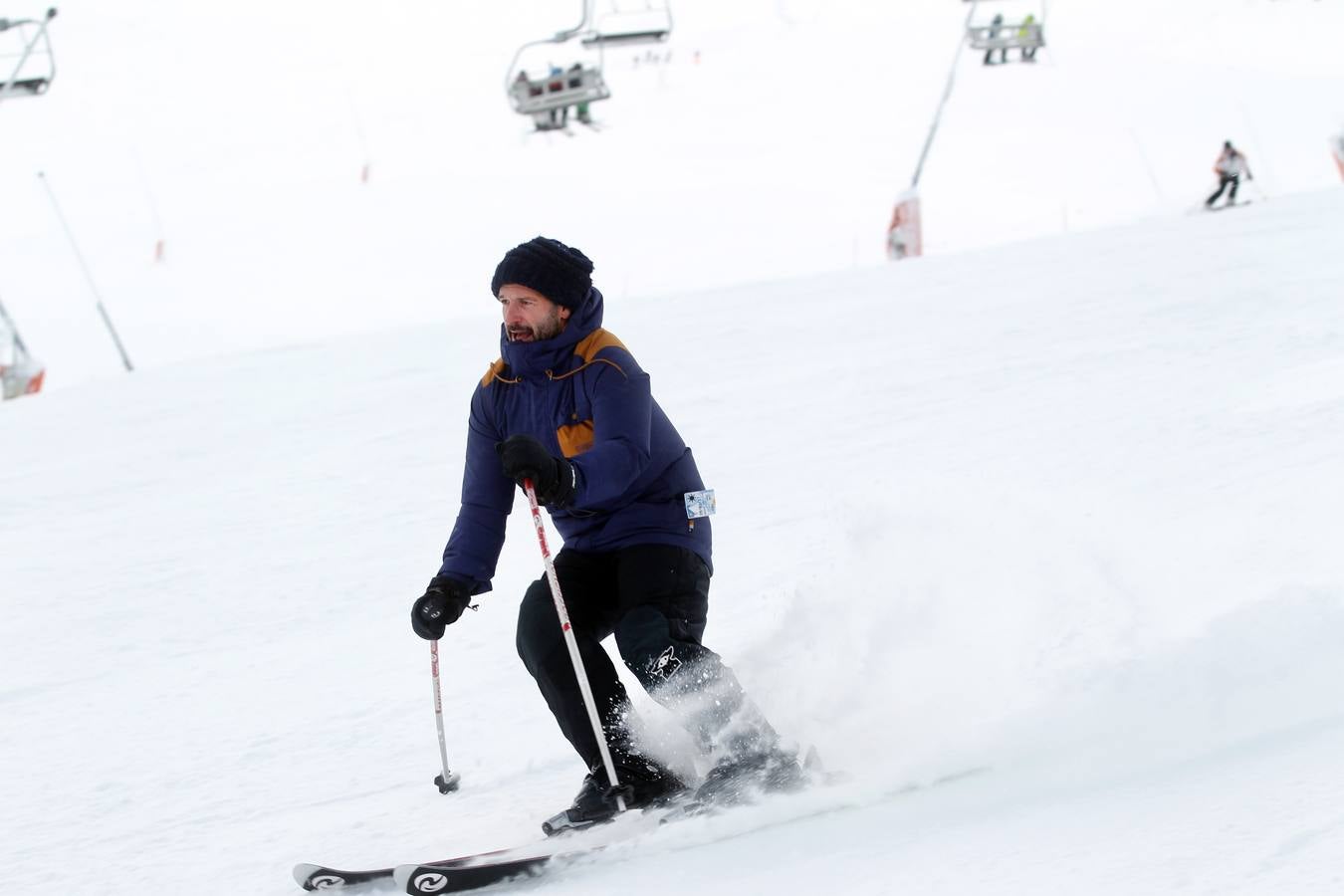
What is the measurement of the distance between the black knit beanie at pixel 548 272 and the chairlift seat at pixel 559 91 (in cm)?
1538

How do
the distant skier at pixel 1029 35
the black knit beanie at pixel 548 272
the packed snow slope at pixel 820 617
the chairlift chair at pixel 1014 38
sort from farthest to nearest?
the distant skier at pixel 1029 35 → the chairlift chair at pixel 1014 38 → the black knit beanie at pixel 548 272 → the packed snow slope at pixel 820 617

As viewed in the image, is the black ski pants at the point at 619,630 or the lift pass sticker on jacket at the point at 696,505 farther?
the lift pass sticker on jacket at the point at 696,505

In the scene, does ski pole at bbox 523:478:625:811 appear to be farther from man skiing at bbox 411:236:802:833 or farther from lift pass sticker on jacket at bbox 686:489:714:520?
lift pass sticker on jacket at bbox 686:489:714:520

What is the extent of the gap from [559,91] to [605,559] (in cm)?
1594

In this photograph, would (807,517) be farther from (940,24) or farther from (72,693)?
(940,24)

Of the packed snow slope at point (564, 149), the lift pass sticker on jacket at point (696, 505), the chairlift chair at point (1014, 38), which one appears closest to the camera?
the lift pass sticker on jacket at point (696, 505)

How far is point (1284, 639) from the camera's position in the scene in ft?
10.1

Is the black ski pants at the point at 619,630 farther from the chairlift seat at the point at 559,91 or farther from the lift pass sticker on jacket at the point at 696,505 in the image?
the chairlift seat at the point at 559,91

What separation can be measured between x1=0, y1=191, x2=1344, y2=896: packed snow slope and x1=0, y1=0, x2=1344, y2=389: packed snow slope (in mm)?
6102

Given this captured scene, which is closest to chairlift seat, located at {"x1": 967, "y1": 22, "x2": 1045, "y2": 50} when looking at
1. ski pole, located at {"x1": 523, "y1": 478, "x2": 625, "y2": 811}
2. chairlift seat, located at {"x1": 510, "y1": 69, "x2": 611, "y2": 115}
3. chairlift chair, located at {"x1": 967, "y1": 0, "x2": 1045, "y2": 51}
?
chairlift chair, located at {"x1": 967, "y1": 0, "x2": 1045, "y2": 51}

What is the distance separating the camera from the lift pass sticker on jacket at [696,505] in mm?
2854

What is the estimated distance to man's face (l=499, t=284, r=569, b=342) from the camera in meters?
2.77

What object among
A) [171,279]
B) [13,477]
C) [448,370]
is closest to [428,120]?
[171,279]

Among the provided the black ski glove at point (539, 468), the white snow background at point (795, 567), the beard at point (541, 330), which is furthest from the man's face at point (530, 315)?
the white snow background at point (795, 567)
